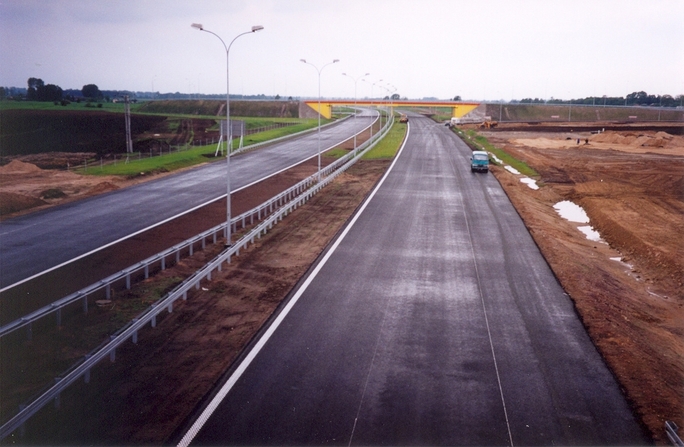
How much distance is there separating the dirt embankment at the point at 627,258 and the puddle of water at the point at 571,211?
51 cm

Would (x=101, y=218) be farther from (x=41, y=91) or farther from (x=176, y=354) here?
(x=41, y=91)

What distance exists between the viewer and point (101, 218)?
30297mm

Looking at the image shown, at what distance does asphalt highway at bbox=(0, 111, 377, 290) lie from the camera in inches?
898

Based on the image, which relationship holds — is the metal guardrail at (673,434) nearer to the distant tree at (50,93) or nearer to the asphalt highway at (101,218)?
the asphalt highway at (101,218)

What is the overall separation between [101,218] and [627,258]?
87.3ft

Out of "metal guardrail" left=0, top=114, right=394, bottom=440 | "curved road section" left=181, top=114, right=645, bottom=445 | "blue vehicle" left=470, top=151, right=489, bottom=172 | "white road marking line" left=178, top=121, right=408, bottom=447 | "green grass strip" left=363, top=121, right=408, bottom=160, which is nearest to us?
"metal guardrail" left=0, top=114, right=394, bottom=440

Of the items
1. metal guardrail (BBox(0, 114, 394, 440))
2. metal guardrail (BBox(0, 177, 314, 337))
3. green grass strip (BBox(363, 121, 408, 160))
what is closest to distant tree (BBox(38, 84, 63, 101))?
green grass strip (BBox(363, 121, 408, 160))

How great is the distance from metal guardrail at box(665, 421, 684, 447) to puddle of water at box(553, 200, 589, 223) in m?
26.6

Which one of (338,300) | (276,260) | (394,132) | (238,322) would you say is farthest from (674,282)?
(394,132)

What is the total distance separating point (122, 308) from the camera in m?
17.2

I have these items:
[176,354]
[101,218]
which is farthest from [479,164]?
[176,354]

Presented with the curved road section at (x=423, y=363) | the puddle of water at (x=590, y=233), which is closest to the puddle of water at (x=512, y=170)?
the puddle of water at (x=590, y=233)

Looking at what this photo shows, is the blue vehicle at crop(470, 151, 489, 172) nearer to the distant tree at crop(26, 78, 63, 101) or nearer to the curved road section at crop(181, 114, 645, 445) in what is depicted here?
the curved road section at crop(181, 114, 645, 445)

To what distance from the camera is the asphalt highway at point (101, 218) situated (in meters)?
22.8
